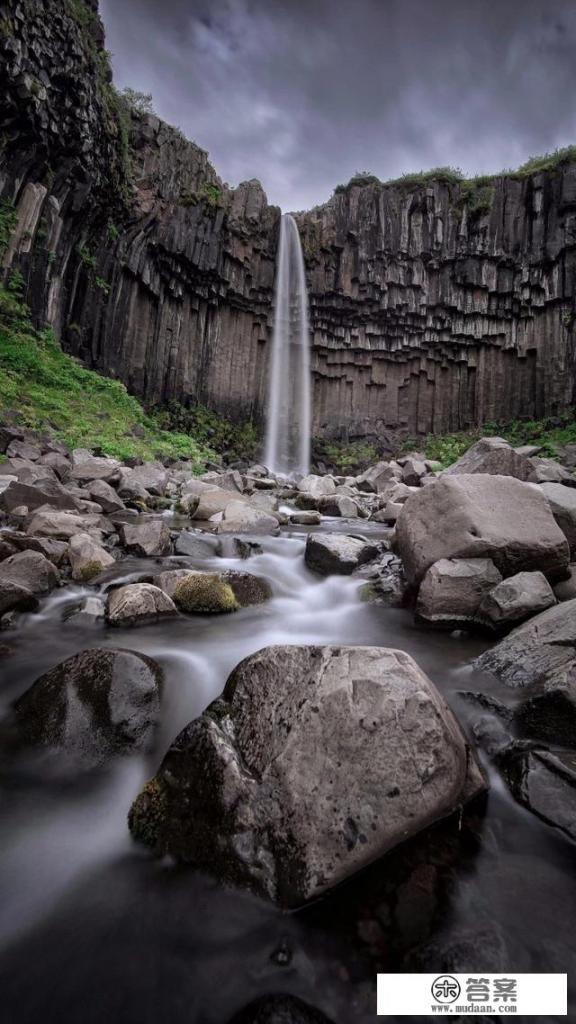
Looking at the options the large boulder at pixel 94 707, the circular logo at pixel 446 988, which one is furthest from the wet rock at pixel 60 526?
the circular logo at pixel 446 988

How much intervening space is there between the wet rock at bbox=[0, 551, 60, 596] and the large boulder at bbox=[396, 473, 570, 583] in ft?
11.5

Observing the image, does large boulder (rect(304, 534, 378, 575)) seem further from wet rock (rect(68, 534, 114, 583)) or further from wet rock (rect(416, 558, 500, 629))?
wet rock (rect(68, 534, 114, 583))

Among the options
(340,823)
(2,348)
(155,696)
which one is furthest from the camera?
(2,348)

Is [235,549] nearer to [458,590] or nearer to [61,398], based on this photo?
[458,590]

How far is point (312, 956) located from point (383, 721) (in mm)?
743

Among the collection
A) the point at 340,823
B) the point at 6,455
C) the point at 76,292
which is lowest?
the point at 340,823

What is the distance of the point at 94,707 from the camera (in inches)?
90.1

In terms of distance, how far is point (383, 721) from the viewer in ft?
5.81

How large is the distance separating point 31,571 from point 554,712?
424 cm

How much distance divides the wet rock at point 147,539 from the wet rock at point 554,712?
447 centimetres

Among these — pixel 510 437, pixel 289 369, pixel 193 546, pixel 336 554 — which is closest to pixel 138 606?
pixel 193 546

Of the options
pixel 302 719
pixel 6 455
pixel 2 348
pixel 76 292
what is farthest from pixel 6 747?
pixel 76 292

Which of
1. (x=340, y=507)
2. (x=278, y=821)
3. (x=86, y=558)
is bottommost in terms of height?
(x=278, y=821)

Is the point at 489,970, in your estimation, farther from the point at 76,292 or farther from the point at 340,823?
the point at 76,292
